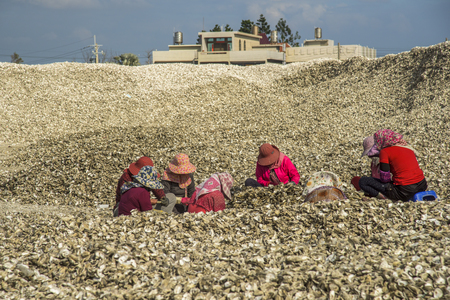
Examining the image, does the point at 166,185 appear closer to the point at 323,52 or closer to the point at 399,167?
the point at 399,167

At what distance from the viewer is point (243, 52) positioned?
100 ft

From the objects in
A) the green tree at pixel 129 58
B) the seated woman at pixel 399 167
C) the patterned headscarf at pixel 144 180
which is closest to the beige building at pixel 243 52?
the green tree at pixel 129 58

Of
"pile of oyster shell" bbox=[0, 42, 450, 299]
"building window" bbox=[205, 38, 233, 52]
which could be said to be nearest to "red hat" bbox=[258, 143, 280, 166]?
"pile of oyster shell" bbox=[0, 42, 450, 299]

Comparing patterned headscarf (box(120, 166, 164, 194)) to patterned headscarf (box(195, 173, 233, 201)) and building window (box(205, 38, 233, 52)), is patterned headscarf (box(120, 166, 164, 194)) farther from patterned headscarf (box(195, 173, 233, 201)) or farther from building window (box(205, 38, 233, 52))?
building window (box(205, 38, 233, 52))

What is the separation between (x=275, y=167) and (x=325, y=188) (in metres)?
1.38

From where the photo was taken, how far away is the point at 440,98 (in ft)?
40.0

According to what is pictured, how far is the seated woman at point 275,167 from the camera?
240 inches

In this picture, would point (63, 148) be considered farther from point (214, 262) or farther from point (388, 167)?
point (388, 167)

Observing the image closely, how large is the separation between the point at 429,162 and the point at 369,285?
6.15 metres

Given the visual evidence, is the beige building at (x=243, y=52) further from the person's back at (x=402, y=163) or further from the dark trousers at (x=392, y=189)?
the person's back at (x=402, y=163)

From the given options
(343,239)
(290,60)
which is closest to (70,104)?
(343,239)

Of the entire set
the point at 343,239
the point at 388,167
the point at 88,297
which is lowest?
the point at 88,297

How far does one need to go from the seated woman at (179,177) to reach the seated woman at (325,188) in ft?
7.06


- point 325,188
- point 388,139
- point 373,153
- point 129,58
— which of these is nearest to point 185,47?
point 129,58
